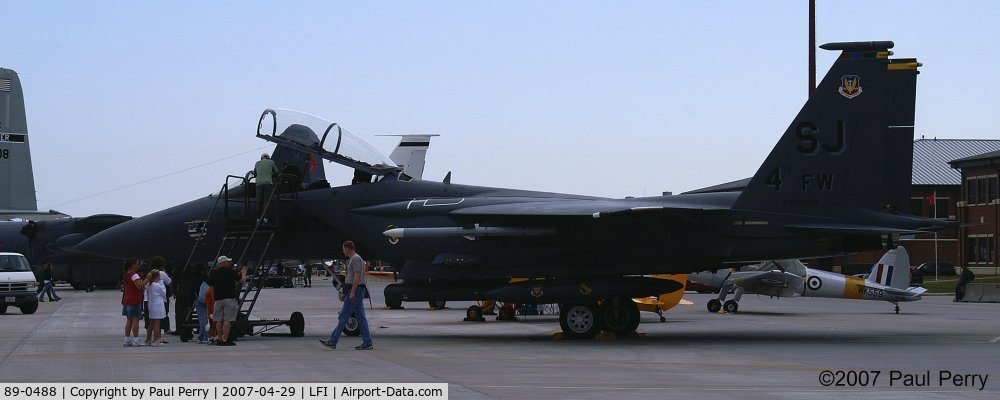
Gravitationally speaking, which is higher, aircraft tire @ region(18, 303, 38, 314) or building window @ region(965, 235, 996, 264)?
building window @ region(965, 235, 996, 264)

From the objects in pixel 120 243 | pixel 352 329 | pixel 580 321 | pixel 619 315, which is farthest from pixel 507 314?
pixel 120 243

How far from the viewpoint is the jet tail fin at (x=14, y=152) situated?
4116 cm

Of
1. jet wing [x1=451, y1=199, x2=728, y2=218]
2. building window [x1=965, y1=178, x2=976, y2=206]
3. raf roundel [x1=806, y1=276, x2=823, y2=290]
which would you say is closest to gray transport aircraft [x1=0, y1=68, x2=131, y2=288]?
raf roundel [x1=806, y1=276, x2=823, y2=290]

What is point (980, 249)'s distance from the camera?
66.4 metres

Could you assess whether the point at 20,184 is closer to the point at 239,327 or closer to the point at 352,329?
the point at 352,329

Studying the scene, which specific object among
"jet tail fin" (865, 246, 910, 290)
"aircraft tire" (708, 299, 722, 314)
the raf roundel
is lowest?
"aircraft tire" (708, 299, 722, 314)

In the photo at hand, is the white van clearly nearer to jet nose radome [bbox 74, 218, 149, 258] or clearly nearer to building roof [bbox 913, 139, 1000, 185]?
jet nose radome [bbox 74, 218, 149, 258]

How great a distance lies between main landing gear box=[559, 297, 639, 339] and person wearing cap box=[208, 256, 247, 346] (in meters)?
5.29

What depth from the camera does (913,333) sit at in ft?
66.3

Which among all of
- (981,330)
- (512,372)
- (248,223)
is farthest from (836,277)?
(512,372)

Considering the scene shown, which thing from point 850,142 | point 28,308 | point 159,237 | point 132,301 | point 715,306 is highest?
point 850,142

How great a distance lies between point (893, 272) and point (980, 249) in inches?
1690

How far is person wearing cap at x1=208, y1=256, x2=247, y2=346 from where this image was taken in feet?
56.3

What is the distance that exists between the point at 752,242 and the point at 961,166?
53.8 m
